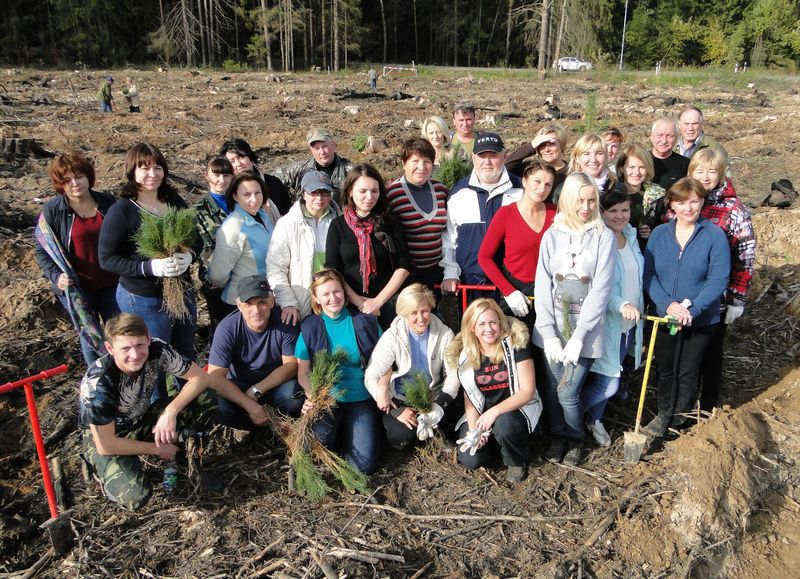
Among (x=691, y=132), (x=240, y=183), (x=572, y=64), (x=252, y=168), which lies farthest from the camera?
(x=572, y=64)

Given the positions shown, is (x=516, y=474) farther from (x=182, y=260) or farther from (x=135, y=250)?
(x=135, y=250)

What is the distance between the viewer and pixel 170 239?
377cm

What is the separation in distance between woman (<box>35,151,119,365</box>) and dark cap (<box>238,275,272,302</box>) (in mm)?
1106

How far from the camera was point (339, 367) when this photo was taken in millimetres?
4062

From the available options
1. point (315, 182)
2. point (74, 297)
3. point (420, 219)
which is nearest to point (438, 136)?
point (420, 219)

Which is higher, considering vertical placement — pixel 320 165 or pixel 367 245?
pixel 320 165

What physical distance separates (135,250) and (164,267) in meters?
0.32

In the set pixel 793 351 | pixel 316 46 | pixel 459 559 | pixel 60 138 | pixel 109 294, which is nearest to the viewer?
pixel 459 559

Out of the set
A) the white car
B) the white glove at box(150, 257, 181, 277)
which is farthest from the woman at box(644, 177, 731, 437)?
the white car

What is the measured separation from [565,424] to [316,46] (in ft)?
148

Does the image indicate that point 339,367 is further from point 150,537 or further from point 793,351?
point 793,351

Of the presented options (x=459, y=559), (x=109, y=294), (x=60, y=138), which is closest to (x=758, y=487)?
(x=459, y=559)

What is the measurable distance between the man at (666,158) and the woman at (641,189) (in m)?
0.16

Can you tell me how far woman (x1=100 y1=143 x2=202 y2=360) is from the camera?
12.6ft
